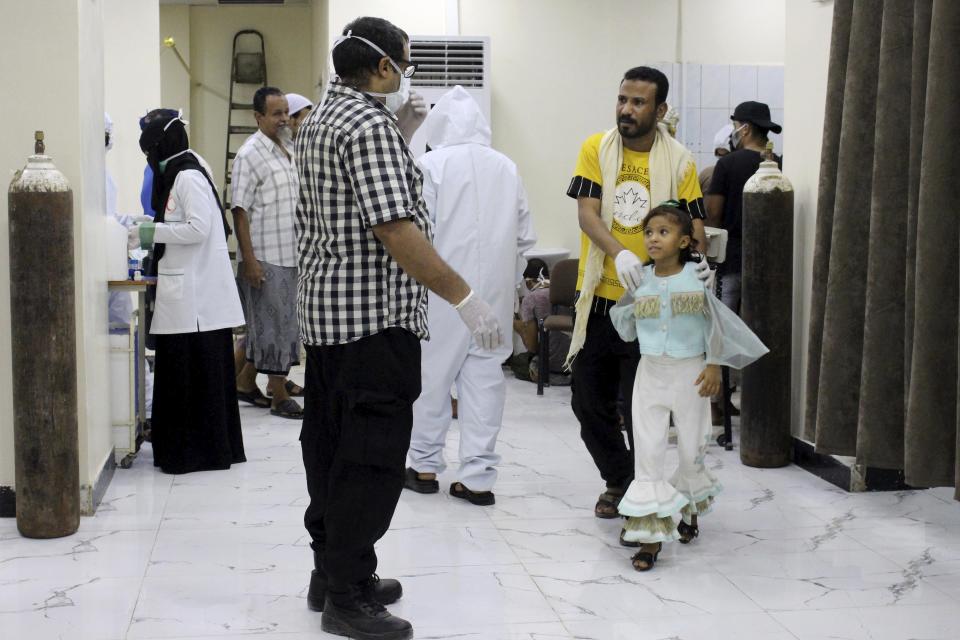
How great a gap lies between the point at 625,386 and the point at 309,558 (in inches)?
44.8

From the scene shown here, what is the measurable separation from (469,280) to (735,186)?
180 cm

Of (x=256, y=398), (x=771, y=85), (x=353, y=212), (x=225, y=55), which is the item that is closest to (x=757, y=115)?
(x=771, y=85)


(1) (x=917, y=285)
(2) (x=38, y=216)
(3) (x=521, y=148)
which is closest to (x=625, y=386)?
(1) (x=917, y=285)

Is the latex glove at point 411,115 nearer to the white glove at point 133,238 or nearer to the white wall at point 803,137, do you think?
the white glove at point 133,238

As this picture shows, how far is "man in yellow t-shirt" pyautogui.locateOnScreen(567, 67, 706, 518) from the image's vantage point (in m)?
3.62

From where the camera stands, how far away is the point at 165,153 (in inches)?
179

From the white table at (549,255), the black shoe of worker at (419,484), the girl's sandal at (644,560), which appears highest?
the white table at (549,255)

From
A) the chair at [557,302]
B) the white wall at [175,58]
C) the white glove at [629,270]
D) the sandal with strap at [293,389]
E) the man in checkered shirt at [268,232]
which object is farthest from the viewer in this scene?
the white wall at [175,58]

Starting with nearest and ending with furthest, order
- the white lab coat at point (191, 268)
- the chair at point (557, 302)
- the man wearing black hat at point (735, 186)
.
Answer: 1. the white lab coat at point (191, 268)
2. the man wearing black hat at point (735, 186)
3. the chair at point (557, 302)

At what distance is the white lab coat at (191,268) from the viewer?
14.6 ft

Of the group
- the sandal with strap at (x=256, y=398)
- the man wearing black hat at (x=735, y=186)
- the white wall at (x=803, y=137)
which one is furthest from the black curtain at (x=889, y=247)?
the sandal with strap at (x=256, y=398)

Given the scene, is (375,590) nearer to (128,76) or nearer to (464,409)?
(464,409)

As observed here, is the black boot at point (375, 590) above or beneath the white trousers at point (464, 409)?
beneath

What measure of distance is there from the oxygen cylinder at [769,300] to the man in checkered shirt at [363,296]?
2.17 metres
